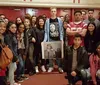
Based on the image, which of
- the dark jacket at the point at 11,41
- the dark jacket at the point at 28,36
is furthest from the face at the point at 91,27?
the dark jacket at the point at 11,41

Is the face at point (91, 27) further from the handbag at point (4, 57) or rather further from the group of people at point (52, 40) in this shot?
the handbag at point (4, 57)

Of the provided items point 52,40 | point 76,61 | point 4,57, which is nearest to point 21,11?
point 52,40

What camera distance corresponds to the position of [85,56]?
13.3ft

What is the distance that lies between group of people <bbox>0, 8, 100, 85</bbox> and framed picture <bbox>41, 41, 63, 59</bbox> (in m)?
0.08

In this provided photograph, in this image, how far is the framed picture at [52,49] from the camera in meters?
4.95

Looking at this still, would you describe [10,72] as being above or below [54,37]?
below

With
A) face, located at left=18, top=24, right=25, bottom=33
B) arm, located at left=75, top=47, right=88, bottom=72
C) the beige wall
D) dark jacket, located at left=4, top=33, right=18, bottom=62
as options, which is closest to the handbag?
dark jacket, located at left=4, top=33, right=18, bottom=62

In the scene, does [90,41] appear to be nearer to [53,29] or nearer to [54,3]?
[53,29]

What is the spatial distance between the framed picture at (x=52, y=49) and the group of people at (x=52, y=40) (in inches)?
3.1

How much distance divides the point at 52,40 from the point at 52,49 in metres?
0.17

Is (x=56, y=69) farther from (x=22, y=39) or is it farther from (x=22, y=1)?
(x=22, y=1)

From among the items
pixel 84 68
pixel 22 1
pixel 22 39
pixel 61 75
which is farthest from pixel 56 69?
pixel 22 1

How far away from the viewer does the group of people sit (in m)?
4.02

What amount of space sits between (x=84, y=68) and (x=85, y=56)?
19 centimetres
